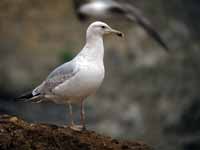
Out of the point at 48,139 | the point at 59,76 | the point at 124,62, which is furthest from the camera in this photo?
the point at 124,62

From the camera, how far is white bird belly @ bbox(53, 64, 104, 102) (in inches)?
317

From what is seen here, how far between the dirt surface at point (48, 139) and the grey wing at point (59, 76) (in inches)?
22.7

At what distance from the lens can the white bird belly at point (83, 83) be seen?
8062 millimetres

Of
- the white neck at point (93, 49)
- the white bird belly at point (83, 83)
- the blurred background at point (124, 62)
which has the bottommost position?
the white bird belly at point (83, 83)

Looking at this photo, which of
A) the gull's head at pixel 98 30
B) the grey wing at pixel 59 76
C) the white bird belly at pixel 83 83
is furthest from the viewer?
the gull's head at pixel 98 30

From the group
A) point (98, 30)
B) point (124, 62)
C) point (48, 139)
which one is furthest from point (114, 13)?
point (48, 139)

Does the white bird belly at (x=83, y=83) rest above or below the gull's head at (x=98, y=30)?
below

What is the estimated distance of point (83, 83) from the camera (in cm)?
808

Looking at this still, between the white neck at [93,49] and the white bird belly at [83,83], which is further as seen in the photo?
the white neck at [93,49]

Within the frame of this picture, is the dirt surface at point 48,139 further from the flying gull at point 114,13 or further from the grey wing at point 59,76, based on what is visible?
the flying gull at point 114,13

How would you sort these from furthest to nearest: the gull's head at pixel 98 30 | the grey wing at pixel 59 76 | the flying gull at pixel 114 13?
the flying gull at pixel 114 13 < the gull's head at pixel 98 30 < the grey wing at pixel 59 76

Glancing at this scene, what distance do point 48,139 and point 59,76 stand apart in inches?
37.7

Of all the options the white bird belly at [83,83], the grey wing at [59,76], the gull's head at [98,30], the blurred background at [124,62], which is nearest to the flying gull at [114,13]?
the blurred background at [124,62]

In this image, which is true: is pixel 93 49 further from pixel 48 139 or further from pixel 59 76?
pixel 48 139
